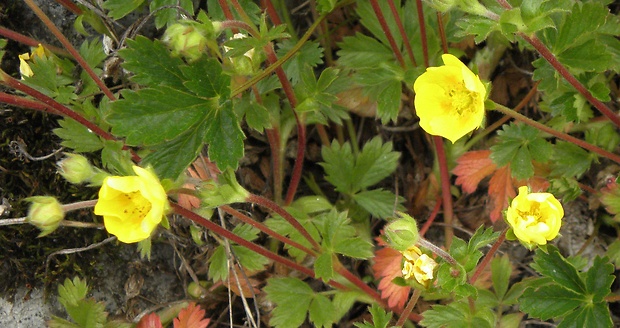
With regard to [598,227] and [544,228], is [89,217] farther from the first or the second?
[598,227]

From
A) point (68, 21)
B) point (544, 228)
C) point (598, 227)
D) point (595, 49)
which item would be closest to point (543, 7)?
point (595, 49)

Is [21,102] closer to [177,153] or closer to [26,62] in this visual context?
[26,62]

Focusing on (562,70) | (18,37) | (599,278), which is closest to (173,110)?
(18,37)

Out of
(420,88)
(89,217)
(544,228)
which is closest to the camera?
(544,228)

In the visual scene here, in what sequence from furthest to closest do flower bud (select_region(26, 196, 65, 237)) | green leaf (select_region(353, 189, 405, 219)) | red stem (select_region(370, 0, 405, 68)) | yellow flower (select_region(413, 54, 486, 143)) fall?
green leaf (select_region(353, 189, 405, 219)) → red stem (select_region(370, 0, 405, 68)) → yellow flower (select_region(413, 54, 486, 143)) → flower bud (select_region(26, 196, 65, 237))

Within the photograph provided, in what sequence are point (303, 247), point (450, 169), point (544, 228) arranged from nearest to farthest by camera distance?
point (544, 228) < point (303, 247) < point (450, 169)

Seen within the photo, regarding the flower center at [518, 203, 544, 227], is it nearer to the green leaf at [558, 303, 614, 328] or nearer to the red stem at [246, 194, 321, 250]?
the green leaf at [558, 303, 614, 328]

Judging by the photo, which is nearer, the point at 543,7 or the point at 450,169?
the point at 543,7

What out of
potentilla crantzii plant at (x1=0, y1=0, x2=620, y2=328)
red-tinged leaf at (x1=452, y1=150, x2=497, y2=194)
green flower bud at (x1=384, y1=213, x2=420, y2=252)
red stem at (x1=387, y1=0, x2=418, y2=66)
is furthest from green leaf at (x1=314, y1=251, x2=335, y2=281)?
red stem at (x1=387, y1=0, x2=418, y2=66)

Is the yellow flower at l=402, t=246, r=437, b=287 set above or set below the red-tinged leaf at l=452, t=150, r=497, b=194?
above
